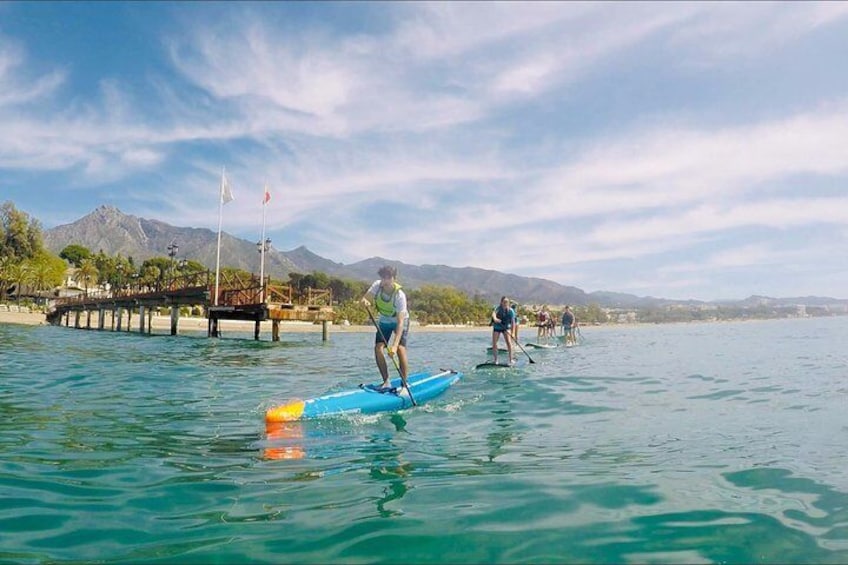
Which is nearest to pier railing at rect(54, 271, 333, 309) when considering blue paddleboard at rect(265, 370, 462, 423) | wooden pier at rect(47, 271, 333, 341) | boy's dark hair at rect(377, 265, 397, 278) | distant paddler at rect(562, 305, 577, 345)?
wooden pier at rect(47, 271, 333, 341)

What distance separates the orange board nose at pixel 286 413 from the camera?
321 inches

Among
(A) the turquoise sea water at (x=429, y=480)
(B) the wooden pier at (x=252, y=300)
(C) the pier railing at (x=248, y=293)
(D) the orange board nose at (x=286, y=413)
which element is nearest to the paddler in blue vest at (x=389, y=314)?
(A) the turquoise sea water at (x=429, y=480)

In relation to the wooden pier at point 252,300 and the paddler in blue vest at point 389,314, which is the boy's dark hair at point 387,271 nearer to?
the paddler in blue vest at point 389,314

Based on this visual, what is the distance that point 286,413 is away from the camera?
27.4 feet

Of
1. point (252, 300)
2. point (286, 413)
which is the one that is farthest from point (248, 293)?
point (286, 413)

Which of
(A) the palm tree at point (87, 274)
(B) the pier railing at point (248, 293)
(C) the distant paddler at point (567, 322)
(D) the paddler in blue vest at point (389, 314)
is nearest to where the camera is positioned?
(D) the paddler in blue vest at point (389, 314)

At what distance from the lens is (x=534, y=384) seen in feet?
44.3

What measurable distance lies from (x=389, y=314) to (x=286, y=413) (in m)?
2.97

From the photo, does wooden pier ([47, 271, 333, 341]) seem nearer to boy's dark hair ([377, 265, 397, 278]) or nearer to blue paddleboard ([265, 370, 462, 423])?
blue paddleboard ([265, 370, 462, 423])

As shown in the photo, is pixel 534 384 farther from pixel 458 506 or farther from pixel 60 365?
pixel 60 365

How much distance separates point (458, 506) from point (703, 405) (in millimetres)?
7512

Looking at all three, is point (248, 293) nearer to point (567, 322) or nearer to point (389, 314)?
point (567, 322)

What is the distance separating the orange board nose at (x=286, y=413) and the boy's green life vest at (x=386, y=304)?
2.56 meters

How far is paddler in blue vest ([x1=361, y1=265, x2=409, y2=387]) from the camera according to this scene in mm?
10289
